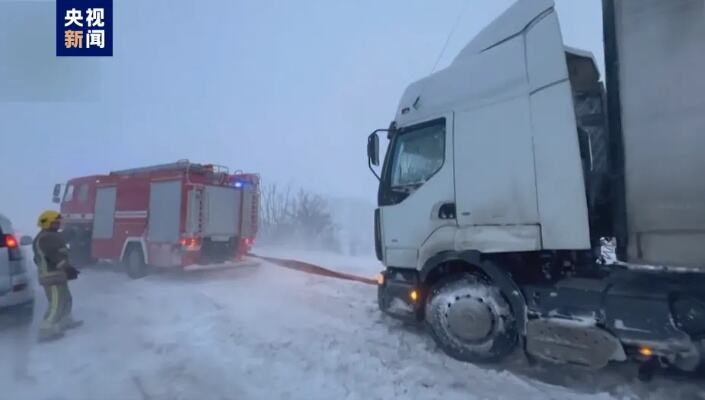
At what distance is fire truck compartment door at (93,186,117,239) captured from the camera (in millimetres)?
11641

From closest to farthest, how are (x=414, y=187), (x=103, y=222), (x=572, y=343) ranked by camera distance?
(x=572, y=343)
(x=414, y=187)
(x=103, y=222)

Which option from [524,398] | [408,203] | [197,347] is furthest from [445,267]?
[197,347]

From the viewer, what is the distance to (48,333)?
5418mm

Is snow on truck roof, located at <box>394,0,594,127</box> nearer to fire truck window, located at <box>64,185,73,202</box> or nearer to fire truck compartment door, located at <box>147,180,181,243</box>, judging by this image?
fire truck compartment door, located at <box>147,180,181,243</box>

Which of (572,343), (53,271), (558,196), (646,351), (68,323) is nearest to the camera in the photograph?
(646,351)

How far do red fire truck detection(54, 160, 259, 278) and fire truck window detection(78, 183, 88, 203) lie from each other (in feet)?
0.10

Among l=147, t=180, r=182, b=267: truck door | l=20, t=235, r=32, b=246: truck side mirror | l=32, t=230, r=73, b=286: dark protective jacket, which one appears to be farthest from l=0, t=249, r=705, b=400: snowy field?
l=147, t=180, r=182, b=267: truck door

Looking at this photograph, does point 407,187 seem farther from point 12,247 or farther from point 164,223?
point 164,223

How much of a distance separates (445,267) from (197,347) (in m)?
3.29

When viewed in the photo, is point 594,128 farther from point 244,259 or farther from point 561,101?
point 244,259

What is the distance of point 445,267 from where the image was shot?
4852mm

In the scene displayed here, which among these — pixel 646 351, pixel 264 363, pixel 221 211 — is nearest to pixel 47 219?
pixel 264 363

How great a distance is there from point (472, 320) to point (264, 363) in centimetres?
239

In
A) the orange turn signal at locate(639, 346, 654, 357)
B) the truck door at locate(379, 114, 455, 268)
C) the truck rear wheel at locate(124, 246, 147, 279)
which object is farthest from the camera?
the truck rear wheel at locate(124, 246, 147, 279)
